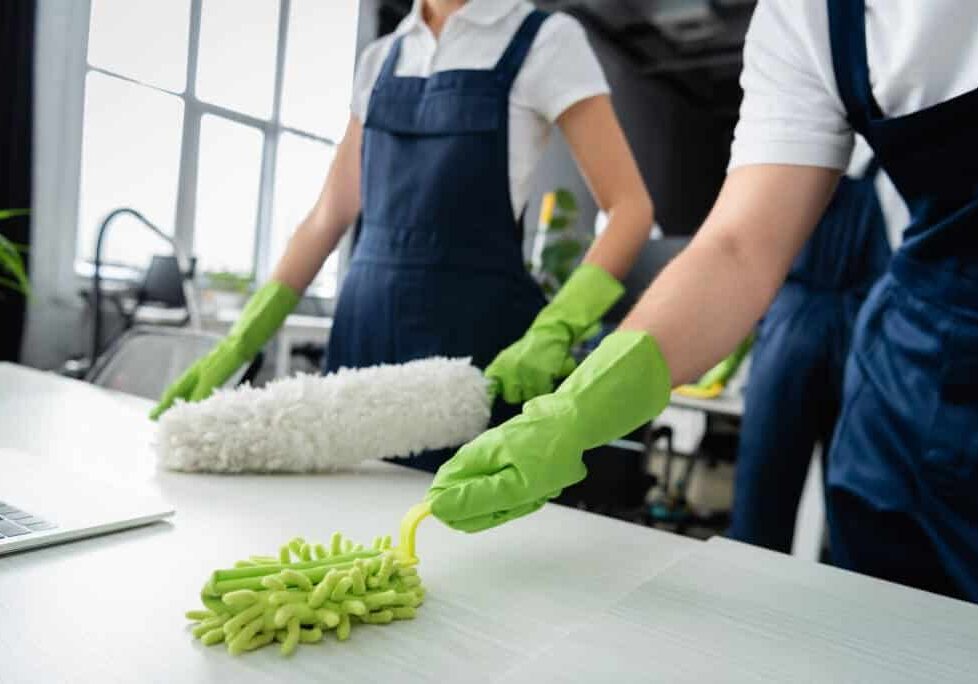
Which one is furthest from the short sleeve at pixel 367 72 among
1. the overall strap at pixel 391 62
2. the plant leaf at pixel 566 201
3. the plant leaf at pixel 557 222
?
the plant leaf at pixel 557 222

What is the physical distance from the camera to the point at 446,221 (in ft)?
3.69

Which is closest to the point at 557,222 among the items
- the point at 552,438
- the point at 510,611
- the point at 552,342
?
the point at 552,342

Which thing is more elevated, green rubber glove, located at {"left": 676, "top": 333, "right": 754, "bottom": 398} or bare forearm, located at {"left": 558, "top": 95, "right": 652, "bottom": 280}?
bare forearm, located at {"left": 558, "top": 95, "right": 652, "bottom": 280}

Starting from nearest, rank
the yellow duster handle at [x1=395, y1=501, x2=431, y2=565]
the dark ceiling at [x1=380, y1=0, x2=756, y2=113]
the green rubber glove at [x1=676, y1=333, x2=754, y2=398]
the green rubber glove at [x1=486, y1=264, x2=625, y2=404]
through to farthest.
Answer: the yellow duster handle at [x1=395, y1=501, x2=431, y2=565], the green rubber glove at [x1=486, y1=264, x2=625, y2=404], the dark ceiling at [x1=380, y1=0, x2=756, y2=113], the green rubber glove at [x1=676, y1=333, x2=754, y2=398]

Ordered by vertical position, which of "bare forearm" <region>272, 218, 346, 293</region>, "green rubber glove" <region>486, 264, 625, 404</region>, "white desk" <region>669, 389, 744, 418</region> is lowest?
"white desk" <region>669, 389, 744, 418</region>

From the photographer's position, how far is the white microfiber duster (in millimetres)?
790

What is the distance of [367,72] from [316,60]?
17.0 inches

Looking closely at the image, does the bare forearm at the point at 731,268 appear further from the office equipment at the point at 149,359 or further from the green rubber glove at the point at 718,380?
the green rubber glove at the point at 718,380

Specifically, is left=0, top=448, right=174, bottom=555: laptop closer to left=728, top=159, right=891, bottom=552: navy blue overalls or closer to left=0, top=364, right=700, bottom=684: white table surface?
left=0, top=364, right=700, bottom=684: white table surface

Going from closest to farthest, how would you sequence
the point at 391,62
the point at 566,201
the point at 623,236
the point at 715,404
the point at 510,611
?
the point at 510,611
the point at 623,236
the point at 391,62
the point at 715,404
the point at 566,201

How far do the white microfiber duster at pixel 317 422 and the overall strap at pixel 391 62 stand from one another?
60 cm

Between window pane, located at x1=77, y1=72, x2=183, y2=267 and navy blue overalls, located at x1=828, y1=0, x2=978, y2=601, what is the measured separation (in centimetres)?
66

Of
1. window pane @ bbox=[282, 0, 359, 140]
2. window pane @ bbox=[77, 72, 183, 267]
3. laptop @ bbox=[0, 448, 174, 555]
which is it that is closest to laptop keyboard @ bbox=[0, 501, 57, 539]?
laptop @ bbox=[0, 448, 174, 555]

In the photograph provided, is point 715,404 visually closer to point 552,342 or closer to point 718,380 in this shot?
point 718,380
